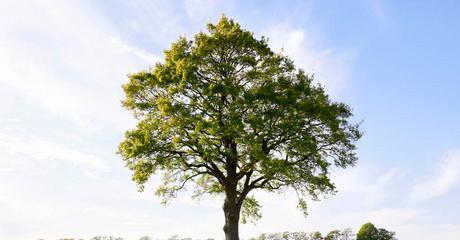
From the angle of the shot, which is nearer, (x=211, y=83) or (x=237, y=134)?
(x=237, y=134)

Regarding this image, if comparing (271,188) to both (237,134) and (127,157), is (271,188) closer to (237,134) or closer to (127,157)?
(237,134)

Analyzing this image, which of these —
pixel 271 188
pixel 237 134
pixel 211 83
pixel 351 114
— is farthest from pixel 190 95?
pixel 351 114

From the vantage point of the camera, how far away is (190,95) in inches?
1220

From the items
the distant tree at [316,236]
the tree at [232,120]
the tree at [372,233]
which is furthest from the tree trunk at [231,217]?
the tree at [372,233]

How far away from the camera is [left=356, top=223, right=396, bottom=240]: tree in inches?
2239

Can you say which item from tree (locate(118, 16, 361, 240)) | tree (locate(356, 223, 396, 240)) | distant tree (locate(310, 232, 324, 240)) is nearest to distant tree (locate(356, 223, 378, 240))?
tree (locate(356, 223, 396, 240))

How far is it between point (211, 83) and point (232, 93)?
1.74 meters

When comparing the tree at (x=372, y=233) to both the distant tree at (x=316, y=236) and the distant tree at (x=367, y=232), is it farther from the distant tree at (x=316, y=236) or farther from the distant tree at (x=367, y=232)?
the distant tree at (x=316, y=236)

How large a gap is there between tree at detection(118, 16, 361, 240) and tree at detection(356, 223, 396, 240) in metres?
29.4

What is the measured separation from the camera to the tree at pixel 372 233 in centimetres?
5688

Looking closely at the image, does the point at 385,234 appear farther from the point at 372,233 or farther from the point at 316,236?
the point at 316,236

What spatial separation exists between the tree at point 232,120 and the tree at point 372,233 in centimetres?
2945

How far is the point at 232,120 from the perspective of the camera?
2856cm

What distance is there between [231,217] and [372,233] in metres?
34.1
